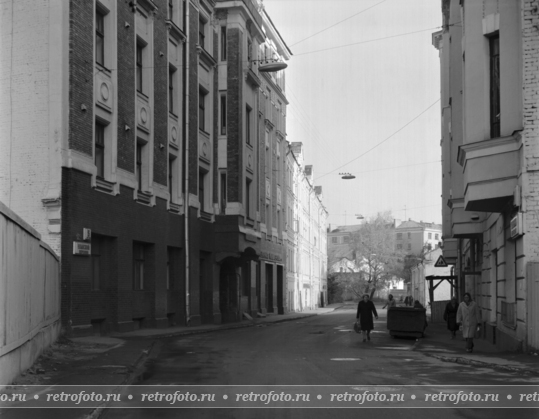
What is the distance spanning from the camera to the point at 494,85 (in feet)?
62.8

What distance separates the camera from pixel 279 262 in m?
55.7

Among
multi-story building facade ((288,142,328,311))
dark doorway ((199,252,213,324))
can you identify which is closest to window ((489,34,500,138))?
dark doorway ((199,252,213,324))

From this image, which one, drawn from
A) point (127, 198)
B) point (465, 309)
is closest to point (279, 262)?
point (127, 198)

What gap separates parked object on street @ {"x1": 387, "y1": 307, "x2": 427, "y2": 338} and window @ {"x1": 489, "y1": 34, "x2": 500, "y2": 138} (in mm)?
9079

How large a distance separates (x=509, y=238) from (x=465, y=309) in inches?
93.1

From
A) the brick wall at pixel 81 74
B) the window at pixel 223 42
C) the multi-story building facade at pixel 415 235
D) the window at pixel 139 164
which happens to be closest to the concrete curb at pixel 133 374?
the brick wall at pixel 81 74

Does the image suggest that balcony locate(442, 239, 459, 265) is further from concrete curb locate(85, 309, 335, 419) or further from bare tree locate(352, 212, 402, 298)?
bare tree locate(352, 212, 402, 298)

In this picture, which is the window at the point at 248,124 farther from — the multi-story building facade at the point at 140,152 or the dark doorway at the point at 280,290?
the dark doorway at the point at 280,290

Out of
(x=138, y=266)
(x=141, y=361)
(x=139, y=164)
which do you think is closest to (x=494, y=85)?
(x=141, y=361)

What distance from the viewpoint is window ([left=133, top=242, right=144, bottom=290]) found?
27.6 m

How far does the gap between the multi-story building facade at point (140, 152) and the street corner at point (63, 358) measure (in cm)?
156

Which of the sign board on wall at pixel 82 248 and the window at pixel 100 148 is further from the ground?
the window at pixel 100 148

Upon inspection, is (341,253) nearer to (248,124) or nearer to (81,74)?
(248,124)

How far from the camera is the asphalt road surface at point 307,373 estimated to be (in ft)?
30.8
